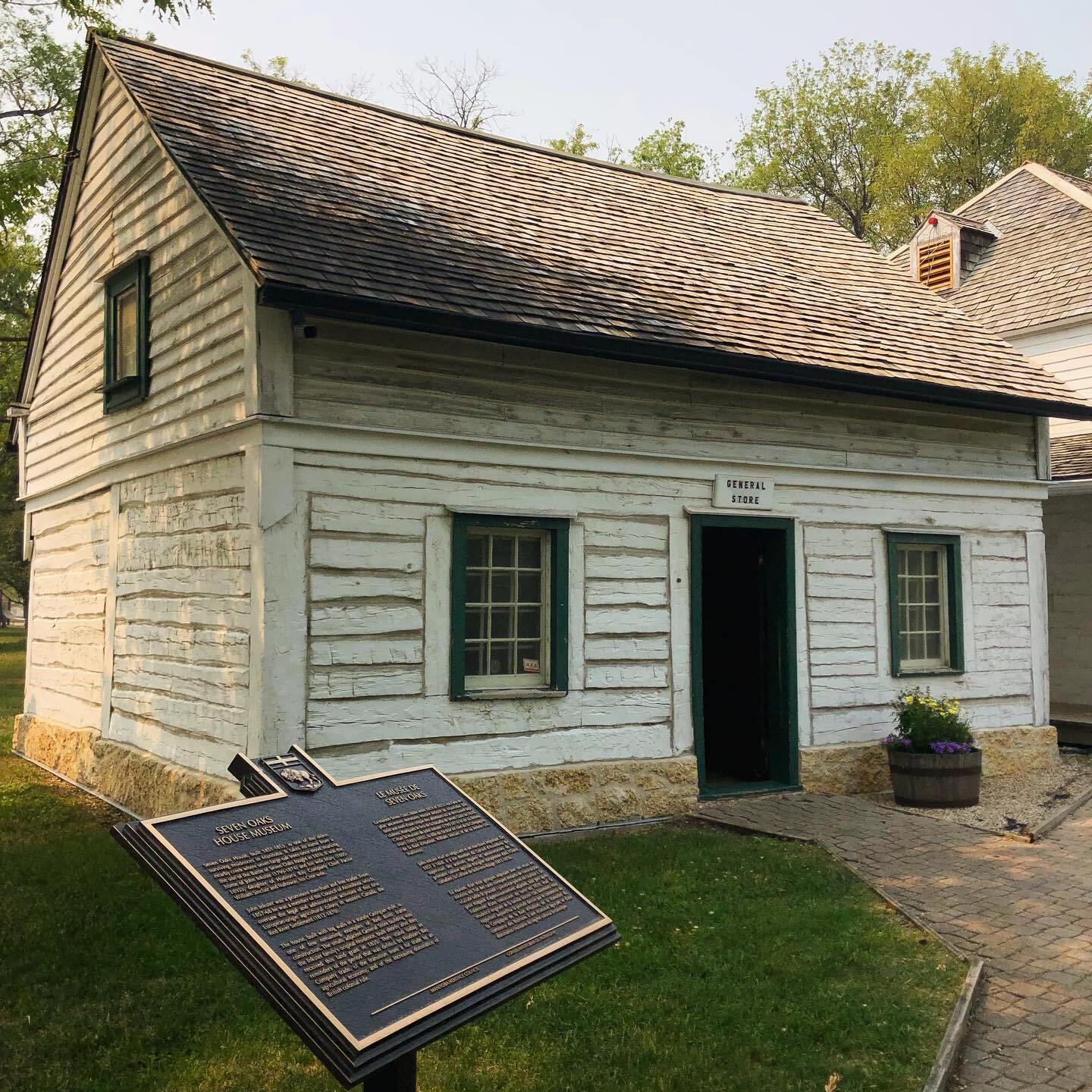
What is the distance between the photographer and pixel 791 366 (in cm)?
1007

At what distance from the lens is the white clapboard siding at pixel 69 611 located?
37.8 feet

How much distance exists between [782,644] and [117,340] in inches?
284

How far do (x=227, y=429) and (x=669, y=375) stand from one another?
3.81 meters

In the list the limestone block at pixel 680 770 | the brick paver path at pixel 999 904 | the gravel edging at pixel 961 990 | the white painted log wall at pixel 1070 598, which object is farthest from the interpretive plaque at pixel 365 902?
the white painted log wall at pixel 1070 598

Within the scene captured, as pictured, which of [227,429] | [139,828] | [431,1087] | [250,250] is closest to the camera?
[139,828]

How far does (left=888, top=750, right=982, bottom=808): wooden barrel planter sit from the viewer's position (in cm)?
1002

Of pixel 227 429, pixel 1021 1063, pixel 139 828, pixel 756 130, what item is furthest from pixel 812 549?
pixel 756 130

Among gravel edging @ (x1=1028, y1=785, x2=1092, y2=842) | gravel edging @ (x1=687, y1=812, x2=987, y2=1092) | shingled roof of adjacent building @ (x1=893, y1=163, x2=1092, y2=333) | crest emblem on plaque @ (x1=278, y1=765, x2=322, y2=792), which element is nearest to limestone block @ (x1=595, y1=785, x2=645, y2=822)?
gravel edging @ (x1=687, y1=812, x2=987, y2=1092)

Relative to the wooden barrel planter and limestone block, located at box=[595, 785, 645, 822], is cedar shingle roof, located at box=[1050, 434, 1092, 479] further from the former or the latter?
limestone block, located at box=[595, 785, 645, 822]

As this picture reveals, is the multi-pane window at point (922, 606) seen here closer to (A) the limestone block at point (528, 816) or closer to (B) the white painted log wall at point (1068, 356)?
(A) the limestone block at point (528, 816)

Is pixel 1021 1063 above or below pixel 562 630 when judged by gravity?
below

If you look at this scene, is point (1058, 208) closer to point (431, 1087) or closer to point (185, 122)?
point (185, 122)

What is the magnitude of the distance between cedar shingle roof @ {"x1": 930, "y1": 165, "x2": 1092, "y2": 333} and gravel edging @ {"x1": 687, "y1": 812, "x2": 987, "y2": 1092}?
11.4m

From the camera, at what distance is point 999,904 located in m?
7.07
